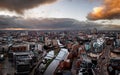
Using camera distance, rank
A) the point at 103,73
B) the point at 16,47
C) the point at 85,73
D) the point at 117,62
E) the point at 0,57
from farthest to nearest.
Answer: the point at 16,47
the point at 0,57
the point at 117,62
the point at 103,73
the point at 85,73

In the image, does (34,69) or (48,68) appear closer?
(34,69)

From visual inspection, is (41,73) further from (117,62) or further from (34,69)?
(117,62)

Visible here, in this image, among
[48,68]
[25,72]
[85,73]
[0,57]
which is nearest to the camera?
[85,73]

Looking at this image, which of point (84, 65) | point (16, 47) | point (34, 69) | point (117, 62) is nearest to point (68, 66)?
point (84, 65)

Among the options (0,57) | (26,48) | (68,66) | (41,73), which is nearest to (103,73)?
(68,66)

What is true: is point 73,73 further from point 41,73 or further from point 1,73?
point 1,73

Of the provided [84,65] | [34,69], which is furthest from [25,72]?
[84,65]

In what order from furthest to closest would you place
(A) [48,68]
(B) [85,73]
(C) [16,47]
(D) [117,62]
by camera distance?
1. (C) [16,47]
2. (A) [48,68]
3. (D) [117,62]
4. (B) [85,73]

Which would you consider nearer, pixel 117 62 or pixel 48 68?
pixel 117 62

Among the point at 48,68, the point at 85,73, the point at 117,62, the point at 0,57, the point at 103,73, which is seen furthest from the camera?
the point at 0,57
